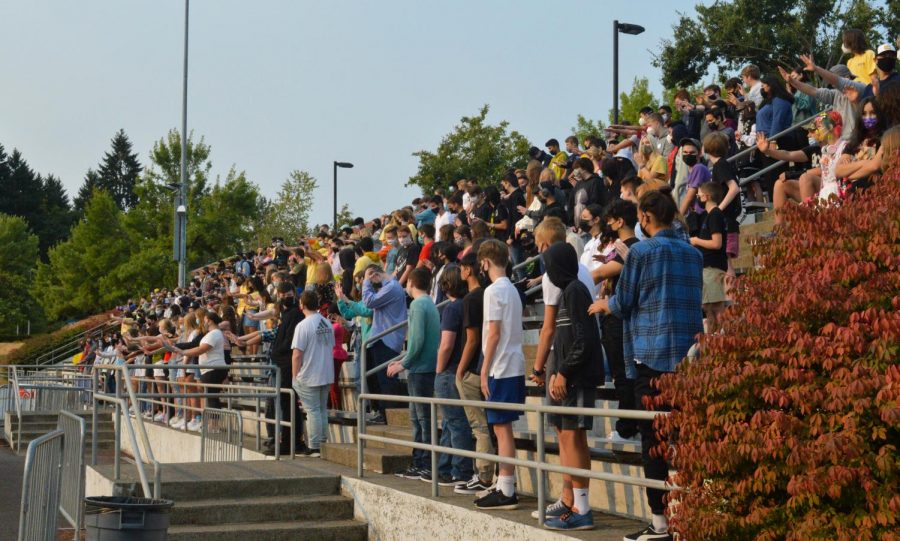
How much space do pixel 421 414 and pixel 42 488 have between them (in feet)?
11.4

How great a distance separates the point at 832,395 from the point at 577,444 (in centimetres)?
292

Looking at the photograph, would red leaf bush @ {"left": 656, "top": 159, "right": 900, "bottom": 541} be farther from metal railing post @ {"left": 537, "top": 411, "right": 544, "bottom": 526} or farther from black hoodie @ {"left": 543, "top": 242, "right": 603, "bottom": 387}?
metal railing post @ {"left": 537, "top": 411, "right": 544, "bottom": 526}

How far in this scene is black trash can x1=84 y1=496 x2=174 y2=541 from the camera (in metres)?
7.82

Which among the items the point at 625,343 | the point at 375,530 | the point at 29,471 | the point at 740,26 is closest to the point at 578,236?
the point at 375,530

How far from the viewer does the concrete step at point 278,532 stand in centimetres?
1034

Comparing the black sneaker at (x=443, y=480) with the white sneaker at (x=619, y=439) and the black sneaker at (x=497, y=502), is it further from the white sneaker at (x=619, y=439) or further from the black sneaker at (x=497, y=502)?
the white sneaker at (x=619, y=439)

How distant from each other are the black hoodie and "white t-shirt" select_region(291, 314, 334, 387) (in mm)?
5288

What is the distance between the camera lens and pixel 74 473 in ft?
39.2

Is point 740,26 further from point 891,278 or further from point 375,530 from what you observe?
point 891,278

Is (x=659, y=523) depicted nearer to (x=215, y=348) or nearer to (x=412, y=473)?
(x=412, y=473)

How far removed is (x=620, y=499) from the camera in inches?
328

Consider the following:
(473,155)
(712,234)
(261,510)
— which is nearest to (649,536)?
(712,234)

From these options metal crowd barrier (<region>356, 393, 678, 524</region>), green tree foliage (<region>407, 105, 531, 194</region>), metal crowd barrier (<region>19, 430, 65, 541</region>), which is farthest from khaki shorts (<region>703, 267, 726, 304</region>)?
green tree foliage (<region>407, 105, 531, 194</region>)

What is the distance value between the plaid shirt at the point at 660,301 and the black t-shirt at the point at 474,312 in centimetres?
243
